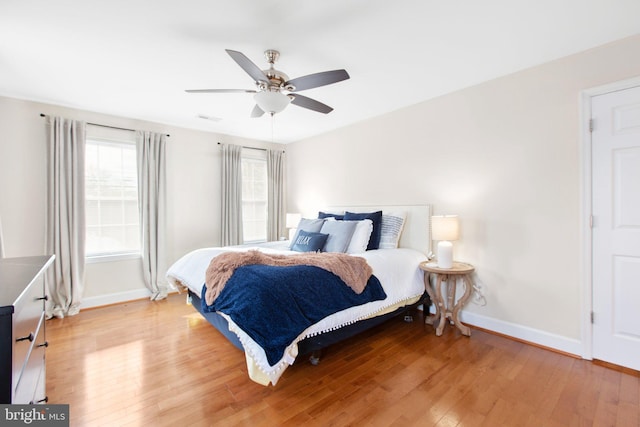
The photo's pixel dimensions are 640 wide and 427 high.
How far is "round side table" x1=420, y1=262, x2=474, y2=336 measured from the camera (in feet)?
8.68

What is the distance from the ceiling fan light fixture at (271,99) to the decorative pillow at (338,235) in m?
1.53

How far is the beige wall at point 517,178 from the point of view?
2.31 meters

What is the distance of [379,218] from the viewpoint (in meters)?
3.44

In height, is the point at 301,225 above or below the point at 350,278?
above

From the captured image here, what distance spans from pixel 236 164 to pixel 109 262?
2215 mm

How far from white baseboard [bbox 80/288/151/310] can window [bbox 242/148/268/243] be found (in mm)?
1697

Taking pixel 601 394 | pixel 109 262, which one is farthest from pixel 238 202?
pixel 601 394

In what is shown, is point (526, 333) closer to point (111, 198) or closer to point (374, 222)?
point (374, 222)

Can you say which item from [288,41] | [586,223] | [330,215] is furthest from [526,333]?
[288,41]

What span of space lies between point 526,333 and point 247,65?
3.21 meters

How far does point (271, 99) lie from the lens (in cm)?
220

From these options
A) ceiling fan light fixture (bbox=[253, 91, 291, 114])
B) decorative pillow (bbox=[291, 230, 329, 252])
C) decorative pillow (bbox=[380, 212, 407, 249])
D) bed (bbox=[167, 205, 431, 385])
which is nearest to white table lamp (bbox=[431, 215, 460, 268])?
bed (bbox=[167, 205, 431, 385])

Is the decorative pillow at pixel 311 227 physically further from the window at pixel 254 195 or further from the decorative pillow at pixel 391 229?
the window at pixel 254 195

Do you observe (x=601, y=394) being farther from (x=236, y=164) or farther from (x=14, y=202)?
(x=14, y=202)
